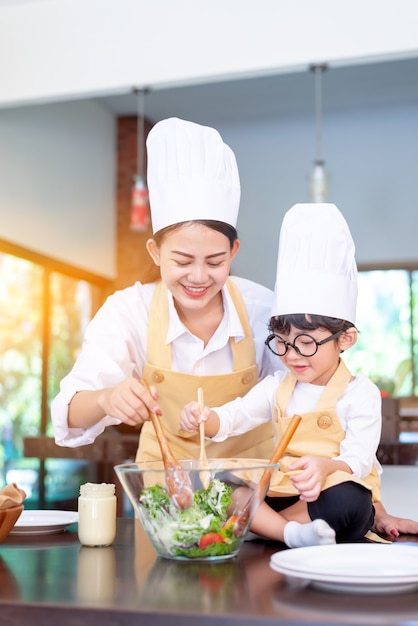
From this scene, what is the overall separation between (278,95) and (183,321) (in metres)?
→ 5.20

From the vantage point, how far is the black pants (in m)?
1.15

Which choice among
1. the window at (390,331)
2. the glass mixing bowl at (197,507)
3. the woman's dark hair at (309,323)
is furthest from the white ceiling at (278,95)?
the glass mixing bowl at (197,507)

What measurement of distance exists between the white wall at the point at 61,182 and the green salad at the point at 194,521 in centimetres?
466

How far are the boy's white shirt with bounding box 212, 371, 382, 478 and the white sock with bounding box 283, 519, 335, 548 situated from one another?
20 cm

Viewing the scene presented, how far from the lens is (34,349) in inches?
231

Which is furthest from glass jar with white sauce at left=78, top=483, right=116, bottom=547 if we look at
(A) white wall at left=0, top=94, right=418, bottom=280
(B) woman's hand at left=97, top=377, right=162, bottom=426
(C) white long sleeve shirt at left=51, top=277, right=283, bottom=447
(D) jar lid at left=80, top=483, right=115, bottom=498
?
(A) white wall at left=0, top=94, right=418, bottom=280

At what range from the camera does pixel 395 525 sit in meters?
1.27

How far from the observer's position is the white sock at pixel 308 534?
104 centimetres

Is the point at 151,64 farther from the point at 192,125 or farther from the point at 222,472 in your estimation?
the point at 222,472


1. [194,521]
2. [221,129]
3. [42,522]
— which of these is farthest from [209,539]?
[221,129]

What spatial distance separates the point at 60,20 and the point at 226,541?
148 inches

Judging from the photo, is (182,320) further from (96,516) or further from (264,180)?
(264,180)

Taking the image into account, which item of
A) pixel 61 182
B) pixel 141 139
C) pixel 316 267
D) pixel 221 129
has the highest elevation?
pixel 221 129

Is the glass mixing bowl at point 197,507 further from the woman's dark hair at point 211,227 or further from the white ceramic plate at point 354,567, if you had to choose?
the woman's dark hair at point 211,227
